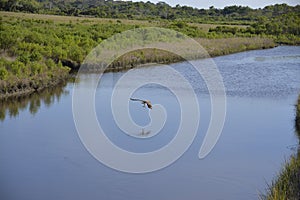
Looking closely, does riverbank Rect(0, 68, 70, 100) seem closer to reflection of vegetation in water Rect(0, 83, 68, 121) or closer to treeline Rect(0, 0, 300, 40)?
reflection of vegetation in water Rect(0, 83, 68, 121)

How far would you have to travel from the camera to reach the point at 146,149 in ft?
36.1

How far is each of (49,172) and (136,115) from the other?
409 cm

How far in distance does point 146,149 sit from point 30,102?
5200 mm

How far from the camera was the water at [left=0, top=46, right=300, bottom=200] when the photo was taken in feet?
29.3

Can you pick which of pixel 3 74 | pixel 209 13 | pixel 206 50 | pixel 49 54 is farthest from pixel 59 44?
pixel 209 13

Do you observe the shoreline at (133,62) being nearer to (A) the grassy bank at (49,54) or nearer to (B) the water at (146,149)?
(A) the grassy bank at (49,54)

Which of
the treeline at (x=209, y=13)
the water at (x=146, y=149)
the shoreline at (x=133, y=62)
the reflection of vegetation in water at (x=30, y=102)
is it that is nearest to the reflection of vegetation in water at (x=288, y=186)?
the water at (x=146, y=149)

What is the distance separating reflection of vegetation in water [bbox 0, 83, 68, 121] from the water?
0.09 ft

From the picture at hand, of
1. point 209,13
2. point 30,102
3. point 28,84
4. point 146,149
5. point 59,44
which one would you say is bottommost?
point 146,149

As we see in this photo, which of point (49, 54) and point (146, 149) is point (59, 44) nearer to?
point (49, 54)

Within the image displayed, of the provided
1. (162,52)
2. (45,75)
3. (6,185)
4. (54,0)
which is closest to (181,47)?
(162,52)

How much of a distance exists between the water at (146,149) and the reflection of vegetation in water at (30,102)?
3 cm

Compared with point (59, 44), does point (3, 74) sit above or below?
below

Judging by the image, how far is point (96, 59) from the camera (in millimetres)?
21531
